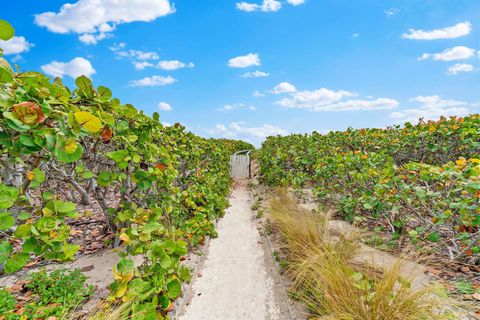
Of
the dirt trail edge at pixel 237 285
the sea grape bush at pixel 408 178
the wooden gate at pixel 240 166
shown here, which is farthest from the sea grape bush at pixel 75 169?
the wooden gate at pixel 240 166

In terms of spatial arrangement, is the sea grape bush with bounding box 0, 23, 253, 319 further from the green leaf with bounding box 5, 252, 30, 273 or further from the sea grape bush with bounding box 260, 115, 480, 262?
the sea grape bush with bounding box 260, 115, 480, 262

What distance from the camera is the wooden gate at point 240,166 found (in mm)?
12523

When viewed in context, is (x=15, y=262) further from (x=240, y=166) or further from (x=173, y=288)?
(x=240, y=166)

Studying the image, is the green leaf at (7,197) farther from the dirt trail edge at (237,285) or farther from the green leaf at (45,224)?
the dirt trail edge at (237,285)

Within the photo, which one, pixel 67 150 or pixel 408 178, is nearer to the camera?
pixel 67 150

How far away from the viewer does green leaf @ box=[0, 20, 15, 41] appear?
3.32 ft

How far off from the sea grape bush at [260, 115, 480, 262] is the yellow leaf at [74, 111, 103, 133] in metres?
3.33

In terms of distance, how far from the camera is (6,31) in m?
1.03

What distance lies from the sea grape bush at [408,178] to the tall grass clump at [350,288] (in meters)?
0.79

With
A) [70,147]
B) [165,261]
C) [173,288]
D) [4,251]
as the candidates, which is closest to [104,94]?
[70,147]

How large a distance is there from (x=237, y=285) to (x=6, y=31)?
3311 millimetres

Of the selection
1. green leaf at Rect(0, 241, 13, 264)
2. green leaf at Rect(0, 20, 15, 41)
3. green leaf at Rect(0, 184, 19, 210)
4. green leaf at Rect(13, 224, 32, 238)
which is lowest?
green leaf at Rect(0, 241, 13, 264)

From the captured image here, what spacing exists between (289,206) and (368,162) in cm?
176

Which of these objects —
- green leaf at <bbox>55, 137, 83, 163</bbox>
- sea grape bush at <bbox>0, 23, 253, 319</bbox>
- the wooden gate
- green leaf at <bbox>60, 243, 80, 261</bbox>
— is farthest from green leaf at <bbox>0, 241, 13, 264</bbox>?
the wooden gate
